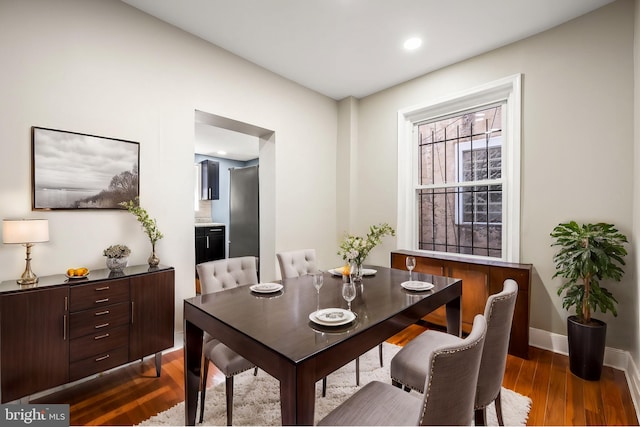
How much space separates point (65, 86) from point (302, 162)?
7.94 feet

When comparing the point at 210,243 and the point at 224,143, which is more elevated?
the point at 224,143

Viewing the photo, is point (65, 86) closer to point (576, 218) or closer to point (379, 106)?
point (379, 106)

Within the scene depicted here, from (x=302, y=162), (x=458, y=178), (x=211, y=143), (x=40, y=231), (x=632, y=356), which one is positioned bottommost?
(x=632, y=356)

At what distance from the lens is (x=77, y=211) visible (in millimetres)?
2213

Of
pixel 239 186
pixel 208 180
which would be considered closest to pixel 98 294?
pixel 239 186

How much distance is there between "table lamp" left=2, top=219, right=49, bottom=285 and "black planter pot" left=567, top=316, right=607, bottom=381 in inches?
151

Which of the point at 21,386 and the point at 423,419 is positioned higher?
the point at 423,419

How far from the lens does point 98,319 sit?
201cm

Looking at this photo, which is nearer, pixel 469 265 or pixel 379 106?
pixel 469 265

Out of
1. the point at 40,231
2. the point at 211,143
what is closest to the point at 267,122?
the point at 40,231

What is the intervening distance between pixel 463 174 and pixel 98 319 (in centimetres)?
372

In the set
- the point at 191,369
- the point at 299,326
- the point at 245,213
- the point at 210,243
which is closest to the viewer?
the point at 299,326

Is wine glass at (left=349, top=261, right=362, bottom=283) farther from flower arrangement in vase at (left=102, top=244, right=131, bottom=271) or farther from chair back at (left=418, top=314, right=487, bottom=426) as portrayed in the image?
flower arrangement in vase at (left=102, top=244, right=131, bottom=271)

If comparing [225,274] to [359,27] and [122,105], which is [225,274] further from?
[359,27]
